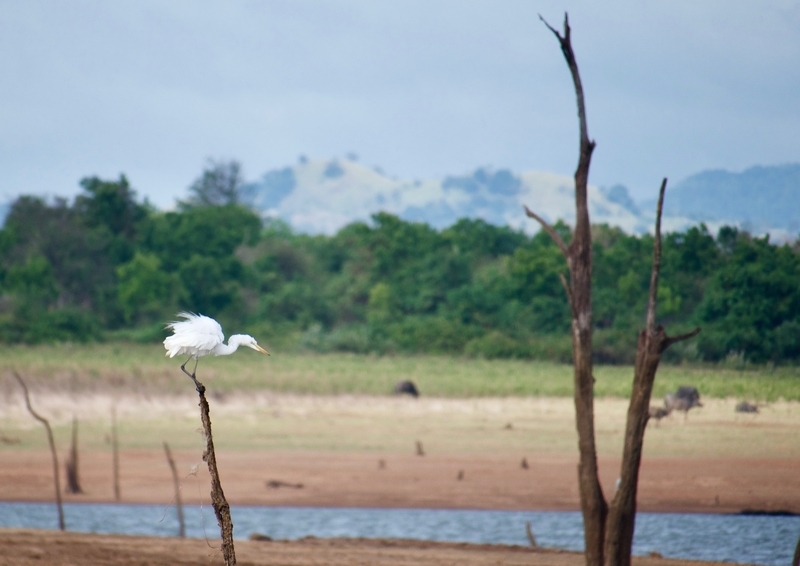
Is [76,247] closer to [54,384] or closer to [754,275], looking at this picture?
[54,384]

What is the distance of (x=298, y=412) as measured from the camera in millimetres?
29203

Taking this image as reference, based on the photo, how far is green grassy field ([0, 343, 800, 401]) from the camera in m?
28.5

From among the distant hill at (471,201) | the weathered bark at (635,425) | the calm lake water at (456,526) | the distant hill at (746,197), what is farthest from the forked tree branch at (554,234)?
the distant hill at (471,201)

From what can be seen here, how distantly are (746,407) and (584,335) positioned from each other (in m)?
11.2

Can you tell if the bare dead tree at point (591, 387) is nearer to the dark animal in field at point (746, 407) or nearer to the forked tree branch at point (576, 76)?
the forked tree branch at point (576, 76)

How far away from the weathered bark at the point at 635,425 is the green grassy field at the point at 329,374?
12083 millimetres

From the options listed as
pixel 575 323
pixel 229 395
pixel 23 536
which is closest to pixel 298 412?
pixel 229 395

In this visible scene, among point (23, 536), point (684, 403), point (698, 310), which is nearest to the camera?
point (23, 536)

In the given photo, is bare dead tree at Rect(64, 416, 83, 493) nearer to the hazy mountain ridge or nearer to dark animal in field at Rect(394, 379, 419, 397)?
dark animal in field at Rect(394, 379, 419, 397)

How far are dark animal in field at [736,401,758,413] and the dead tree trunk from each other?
1044 centimetres

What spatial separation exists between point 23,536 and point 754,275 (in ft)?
58.4

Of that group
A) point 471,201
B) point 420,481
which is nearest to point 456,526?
point 420,481

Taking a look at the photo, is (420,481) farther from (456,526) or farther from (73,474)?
(73,474)

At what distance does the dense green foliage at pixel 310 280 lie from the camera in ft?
130
